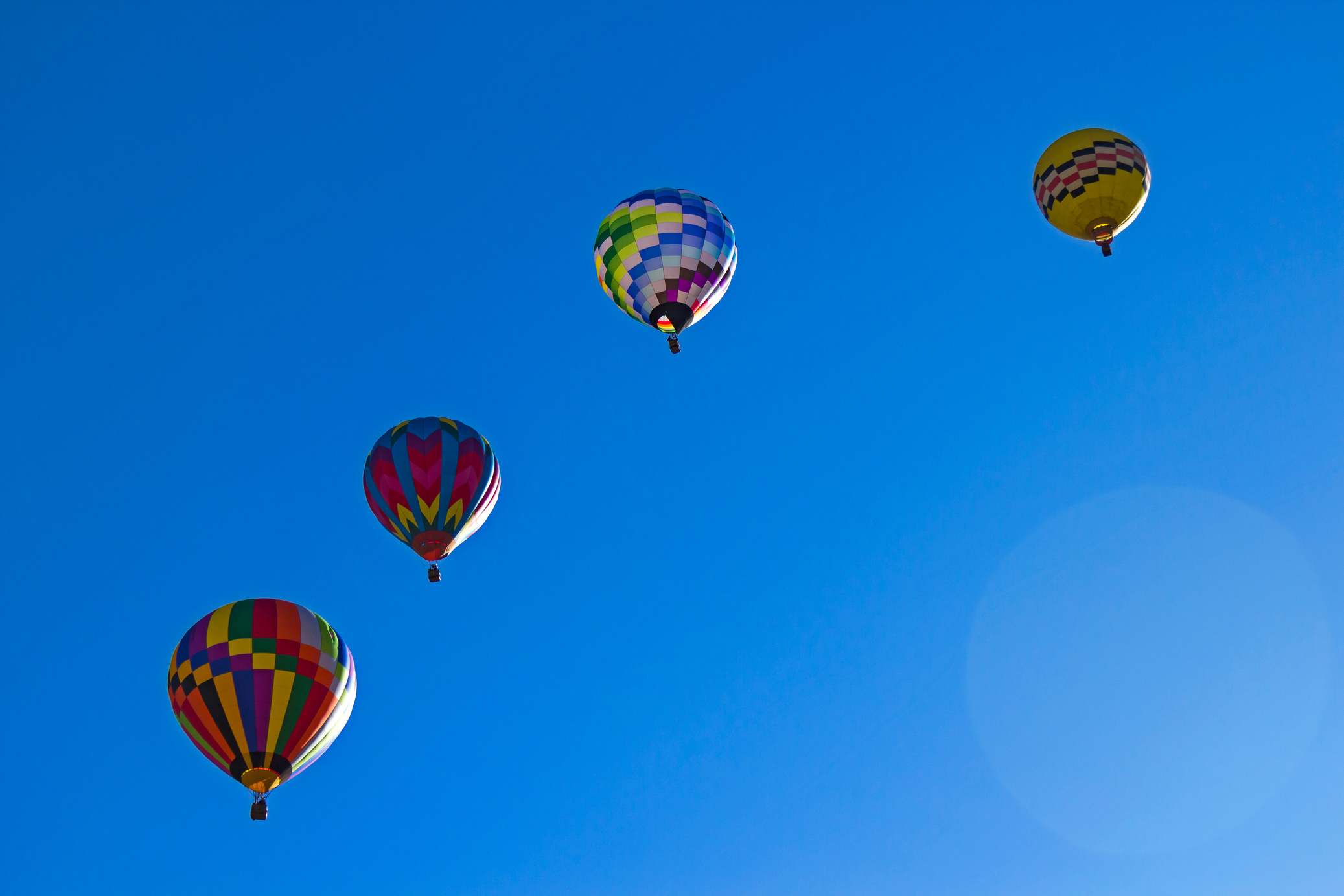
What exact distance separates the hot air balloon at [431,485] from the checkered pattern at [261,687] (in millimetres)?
3344

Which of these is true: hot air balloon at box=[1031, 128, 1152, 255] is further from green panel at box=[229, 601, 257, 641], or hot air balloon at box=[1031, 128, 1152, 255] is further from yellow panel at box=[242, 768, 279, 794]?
yellow panel at box=[242, 768, 279, 794]

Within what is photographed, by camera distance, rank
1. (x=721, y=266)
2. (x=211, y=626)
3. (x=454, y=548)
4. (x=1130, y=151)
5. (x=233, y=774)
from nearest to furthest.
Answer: (x=233, y=774) → (x=211, y=626) → (x=454, y=548) → (x=721, y=266) → (x=1130, y=151)

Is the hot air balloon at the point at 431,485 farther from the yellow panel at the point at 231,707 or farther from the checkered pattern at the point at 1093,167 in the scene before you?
the checkered pattern at the point at 1093,167

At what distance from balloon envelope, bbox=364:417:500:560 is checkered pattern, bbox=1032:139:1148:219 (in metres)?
14.6

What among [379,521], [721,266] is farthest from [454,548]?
[721,266]

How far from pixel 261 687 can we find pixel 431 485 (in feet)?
19.1

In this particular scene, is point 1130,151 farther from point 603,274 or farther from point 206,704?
point 206,704

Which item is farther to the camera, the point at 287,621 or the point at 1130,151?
the point at 1130,151

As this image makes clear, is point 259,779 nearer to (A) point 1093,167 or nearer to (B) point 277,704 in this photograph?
(B) point 277,704

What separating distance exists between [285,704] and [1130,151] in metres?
21.9

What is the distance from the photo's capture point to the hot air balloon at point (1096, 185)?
26.2m

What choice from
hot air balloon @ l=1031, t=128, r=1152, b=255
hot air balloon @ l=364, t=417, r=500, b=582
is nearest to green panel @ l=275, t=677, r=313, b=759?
hot air balloon @ l=364, t=417, r=500, b=582

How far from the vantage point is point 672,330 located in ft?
81.6

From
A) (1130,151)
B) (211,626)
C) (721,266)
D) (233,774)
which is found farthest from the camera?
(1130,151)
